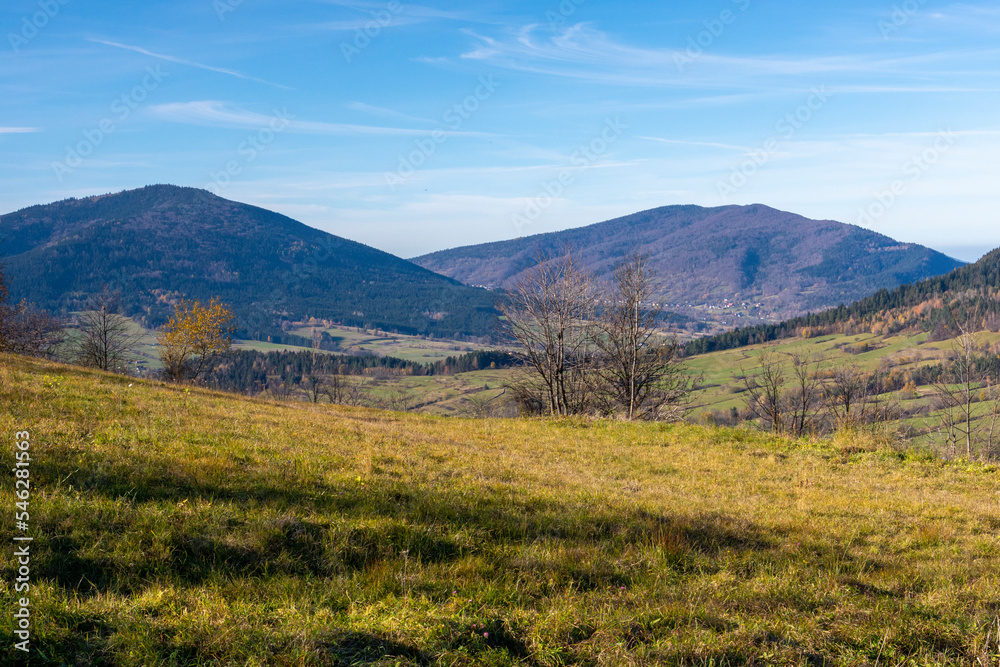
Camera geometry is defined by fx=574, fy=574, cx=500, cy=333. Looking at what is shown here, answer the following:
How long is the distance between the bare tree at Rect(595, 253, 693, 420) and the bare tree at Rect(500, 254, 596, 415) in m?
1.14

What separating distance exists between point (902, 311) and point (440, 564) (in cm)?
15827

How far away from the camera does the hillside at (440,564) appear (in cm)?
422

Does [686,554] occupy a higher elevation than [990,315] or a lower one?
lower

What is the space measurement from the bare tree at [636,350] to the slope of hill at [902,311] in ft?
323

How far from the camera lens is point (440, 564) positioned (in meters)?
5.62

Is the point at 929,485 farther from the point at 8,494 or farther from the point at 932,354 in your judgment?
the point at 932,354

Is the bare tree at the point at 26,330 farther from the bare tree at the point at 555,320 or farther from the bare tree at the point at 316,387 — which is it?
the bare tree at the point at 555,320

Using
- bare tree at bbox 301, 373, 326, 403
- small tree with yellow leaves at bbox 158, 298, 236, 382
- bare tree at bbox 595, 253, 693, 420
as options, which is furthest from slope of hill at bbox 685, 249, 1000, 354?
small tree with yellow leaves at bbox 158, 298, 236, 382

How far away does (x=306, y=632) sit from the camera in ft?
13.5

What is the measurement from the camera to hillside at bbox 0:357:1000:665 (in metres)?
4.22

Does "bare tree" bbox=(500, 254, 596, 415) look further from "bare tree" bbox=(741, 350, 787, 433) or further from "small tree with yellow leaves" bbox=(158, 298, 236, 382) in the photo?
"small tree with yellow leaves" bbox=(158, 298, 236, 382)

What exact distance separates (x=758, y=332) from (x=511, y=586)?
5931 inches

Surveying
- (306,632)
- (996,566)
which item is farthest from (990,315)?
(306,632)

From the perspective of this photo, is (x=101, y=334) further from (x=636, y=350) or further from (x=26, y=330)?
(x=636, y=350)
